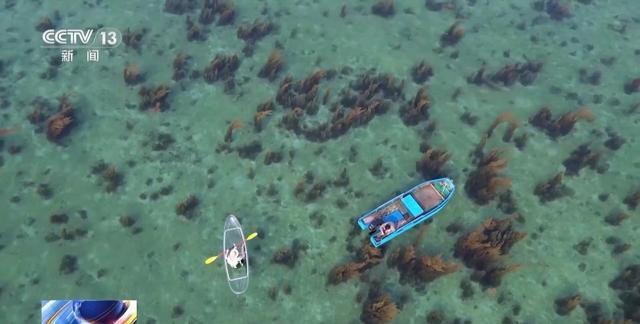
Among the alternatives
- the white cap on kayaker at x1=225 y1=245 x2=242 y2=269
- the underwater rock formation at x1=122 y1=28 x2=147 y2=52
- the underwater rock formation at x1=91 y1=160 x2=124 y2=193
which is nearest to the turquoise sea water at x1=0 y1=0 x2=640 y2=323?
the underwater rock formation at x1=91 y1=160 x2=124 y2=193

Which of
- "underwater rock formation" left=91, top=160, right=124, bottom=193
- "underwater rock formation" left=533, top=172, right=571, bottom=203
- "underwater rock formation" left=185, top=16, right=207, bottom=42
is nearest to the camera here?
"underwater rock formation" left=533, top=172, right=571, bottom=203

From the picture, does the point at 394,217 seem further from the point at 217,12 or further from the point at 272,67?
the point at 217,12

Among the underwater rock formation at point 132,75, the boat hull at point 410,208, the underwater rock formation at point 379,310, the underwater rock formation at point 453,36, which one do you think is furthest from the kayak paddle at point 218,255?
the underwater rock formation at point 453,36

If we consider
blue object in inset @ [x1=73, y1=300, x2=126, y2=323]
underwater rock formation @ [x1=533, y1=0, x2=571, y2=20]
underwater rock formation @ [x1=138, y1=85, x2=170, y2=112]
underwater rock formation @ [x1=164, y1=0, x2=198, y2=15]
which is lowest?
blue object in inset @ [x1=73, y1=300, x2=126, y2=323]

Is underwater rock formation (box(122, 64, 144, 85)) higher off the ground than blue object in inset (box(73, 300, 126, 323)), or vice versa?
underwater rock formation (box(122, 64, 144, 85))

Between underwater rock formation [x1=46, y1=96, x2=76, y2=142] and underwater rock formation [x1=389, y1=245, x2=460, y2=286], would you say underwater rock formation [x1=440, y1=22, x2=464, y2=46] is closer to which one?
underwater rock formation [x1=389, y1=245, x2=460, y2=286]

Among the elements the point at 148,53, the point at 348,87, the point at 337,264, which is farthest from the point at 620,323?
the point at 148,53

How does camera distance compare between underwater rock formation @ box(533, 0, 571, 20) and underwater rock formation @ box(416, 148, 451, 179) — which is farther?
underwater rock formation @ box(533, 0, 571, 20)
